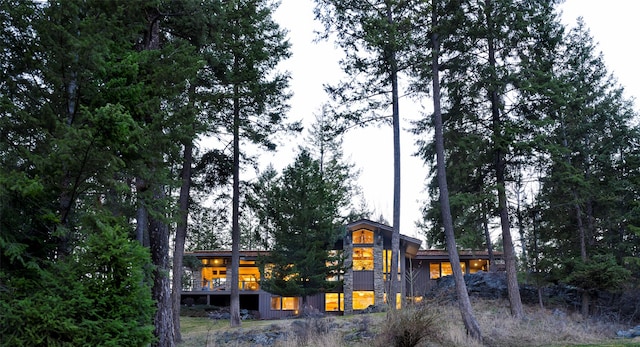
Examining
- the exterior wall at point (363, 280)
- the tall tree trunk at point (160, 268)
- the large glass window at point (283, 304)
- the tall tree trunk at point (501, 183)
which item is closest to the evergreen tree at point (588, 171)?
the tall tree trunk at point (501, 183)

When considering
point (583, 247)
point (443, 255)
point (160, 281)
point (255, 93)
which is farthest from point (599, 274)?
point (160, 281)

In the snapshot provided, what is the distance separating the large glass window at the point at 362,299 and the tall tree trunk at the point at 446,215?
43.5ft

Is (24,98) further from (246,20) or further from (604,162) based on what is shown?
(604,162)

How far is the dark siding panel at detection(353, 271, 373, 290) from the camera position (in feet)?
84.8

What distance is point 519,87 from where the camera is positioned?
14609mm

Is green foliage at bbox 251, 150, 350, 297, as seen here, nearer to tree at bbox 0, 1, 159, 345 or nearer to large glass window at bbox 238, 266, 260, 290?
large glass window at bbox 238, 266, 260, 290

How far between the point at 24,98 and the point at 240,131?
1085cm

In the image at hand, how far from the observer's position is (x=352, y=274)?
2586 centimetres

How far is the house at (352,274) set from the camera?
1014 inches

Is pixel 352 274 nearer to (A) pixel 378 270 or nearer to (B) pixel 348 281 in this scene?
(B) pixel 348 281

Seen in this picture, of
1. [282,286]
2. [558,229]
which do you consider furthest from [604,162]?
[282,286]

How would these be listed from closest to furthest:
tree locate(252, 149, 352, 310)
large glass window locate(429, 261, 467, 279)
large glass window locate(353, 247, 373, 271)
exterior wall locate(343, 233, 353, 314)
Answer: tree locate(252, 149, 352, 310)
exterior wall locate(343, 233, 353, 314)
large glass window locate(353, 247, 373, 271)
large glass window locate(429, 261, 467, 279)

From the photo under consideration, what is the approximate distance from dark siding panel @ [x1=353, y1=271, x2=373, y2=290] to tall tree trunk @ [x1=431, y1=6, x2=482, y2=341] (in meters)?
13.1

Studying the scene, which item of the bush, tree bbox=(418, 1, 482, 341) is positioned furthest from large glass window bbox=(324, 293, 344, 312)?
the bush
